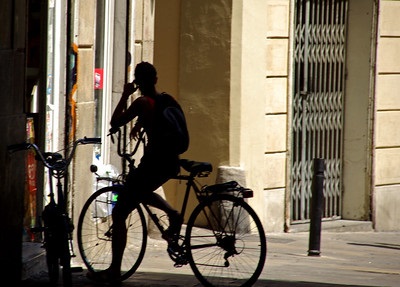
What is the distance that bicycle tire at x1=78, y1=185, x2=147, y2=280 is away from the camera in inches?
368

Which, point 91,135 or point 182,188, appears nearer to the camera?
point 91,135

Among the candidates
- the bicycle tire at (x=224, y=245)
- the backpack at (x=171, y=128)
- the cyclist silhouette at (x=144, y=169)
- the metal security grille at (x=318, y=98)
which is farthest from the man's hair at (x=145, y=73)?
the metal security grille at (x=318, y=98)

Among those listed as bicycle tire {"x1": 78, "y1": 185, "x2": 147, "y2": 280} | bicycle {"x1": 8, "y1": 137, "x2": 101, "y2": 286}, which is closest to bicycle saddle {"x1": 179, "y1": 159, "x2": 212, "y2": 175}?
bicycle tire {"x1": 78, "y1": 185, "x2": 147, "y2": 280}

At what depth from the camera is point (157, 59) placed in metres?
14.5

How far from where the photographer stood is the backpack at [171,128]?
28.9ft

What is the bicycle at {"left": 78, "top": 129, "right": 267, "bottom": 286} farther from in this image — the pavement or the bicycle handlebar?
the bicycle handlebar

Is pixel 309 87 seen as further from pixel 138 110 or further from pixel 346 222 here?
pixel 138 110

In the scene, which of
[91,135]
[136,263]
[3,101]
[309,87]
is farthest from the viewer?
[309,87]

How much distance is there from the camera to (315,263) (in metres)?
11.8

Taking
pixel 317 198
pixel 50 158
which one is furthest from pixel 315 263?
pixel 50 158

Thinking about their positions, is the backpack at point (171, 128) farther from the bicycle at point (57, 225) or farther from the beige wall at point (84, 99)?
the beige wall at point (84, 99)

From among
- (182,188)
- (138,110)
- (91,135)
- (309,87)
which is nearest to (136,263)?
(138,110)

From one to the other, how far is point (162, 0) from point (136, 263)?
5800mm

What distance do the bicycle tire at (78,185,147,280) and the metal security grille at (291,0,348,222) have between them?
5.89 metres
